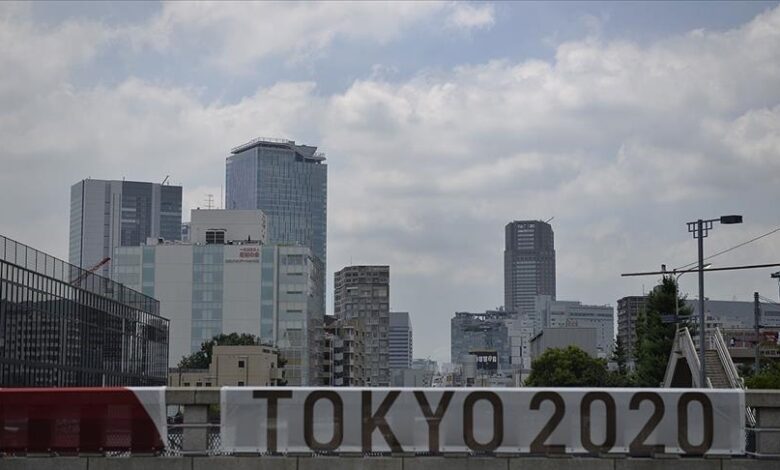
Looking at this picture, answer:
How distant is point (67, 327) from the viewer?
8688 centimetres

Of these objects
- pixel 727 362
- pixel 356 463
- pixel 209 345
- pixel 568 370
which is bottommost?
pixel 568 370

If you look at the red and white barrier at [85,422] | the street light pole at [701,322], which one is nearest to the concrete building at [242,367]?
the street light pole at [701,322]

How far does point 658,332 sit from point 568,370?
40448mm

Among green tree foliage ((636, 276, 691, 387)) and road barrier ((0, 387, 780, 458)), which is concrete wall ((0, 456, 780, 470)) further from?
green tree foliage ((636, 276, 691, 387))

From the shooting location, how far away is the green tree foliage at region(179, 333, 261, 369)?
188750mm

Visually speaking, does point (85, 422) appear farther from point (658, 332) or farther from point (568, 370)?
point (568, 370)

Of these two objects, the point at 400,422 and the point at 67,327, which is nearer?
the point at 400,422

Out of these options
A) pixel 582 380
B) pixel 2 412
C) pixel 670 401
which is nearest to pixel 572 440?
pixel 670 401

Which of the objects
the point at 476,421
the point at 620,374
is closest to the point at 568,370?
the point at 620,374

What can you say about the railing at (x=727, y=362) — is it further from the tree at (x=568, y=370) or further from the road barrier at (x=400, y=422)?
the tree at (x=568, y=370)

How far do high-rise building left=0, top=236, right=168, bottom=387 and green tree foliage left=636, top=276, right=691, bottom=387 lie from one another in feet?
145

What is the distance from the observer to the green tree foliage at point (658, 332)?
8575cm

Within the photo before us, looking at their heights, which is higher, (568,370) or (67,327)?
(67,327)

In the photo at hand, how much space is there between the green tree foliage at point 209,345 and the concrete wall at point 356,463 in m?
167
